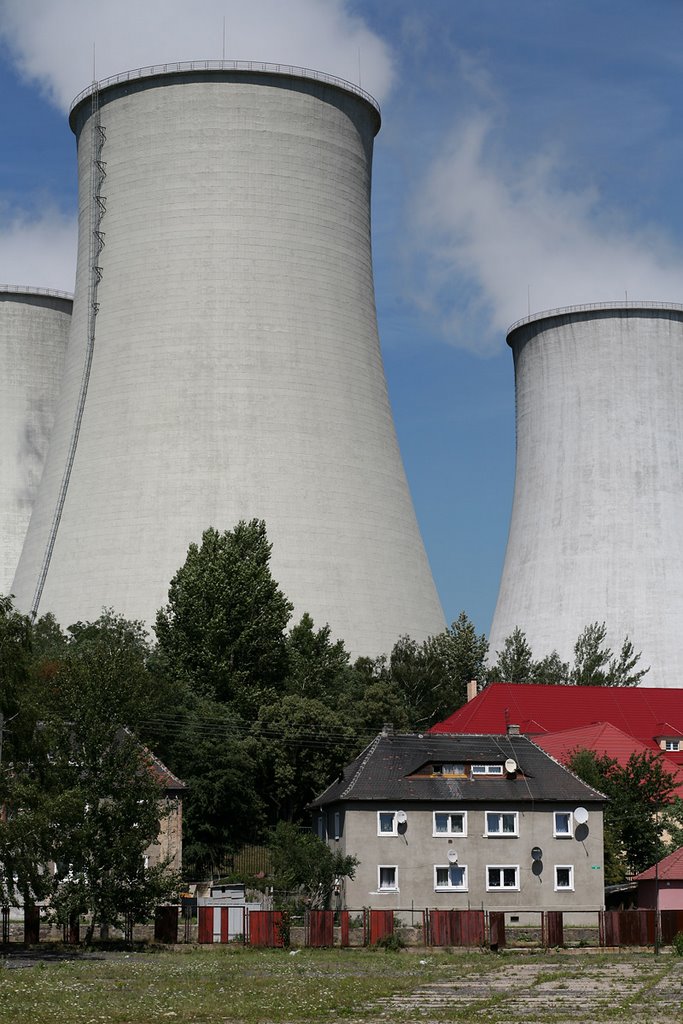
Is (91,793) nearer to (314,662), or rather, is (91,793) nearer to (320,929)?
(320,929)

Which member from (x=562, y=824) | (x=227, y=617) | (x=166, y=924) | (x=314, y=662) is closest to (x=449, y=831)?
(x=562, y=824)

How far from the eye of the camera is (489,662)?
170 ft

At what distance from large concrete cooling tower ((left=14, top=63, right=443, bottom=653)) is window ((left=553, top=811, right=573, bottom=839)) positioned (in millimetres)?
12501

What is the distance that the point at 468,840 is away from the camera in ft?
99.3

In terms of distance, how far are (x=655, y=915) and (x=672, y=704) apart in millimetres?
21504

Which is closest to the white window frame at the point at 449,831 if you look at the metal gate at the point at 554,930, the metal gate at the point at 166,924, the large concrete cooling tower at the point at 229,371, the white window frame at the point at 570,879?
the white window frame at the point at 570,879

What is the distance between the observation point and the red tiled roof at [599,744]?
38094mm

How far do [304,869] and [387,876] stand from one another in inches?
84.3

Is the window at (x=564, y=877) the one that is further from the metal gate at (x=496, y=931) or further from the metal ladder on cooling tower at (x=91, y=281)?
the metal ladder on cooling tower at (x=91, y=281)

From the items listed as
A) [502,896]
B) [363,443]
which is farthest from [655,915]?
[363,443]

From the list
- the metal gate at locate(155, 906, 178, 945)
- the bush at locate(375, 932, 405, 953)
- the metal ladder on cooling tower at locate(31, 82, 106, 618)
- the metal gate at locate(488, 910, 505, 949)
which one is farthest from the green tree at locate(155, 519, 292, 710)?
the metal gate at locate(488, 910, 505, 949)

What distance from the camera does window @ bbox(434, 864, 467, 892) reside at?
98.6 ft

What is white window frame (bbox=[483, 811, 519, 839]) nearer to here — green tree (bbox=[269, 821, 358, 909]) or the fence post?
green tree (bbox=[269, 821, 358, 909])

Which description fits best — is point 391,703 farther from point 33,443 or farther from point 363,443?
point 33,443
